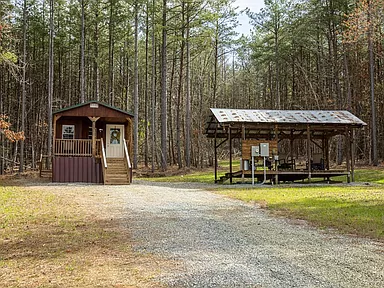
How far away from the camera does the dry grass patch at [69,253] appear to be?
4.05 metres

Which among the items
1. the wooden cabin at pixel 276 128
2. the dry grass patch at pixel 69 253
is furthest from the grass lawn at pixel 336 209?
the wooden cabin at pixel 276 128

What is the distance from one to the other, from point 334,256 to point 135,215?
4.53 metres

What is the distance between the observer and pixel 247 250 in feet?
17.2

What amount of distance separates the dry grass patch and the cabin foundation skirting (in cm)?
981

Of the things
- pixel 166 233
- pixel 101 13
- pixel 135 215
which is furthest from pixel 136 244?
pixel 101 13

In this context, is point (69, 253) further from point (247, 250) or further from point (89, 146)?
point (89, 146)

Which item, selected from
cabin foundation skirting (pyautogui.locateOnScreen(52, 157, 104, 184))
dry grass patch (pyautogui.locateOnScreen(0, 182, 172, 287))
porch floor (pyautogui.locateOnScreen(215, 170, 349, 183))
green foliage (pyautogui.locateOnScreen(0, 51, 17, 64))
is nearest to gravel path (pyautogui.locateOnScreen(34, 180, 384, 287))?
dry grass patch (pyautogui.locateOnScreen(0, 182, 172, 287))

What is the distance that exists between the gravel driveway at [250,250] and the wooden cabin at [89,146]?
9659 millimetres

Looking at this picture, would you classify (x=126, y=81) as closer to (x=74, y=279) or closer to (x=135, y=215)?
(x=135, y=215)

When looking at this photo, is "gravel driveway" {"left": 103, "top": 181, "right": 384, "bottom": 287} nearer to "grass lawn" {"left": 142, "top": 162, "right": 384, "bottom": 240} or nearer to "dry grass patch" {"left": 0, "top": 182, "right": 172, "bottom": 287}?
"dry grass patch" {"left": 0, "top": 182, "right": 172, "bottom": 287}

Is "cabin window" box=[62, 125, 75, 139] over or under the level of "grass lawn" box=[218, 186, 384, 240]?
over

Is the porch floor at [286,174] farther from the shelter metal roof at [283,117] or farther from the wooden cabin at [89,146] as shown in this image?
the wooden cabin at [89,146]

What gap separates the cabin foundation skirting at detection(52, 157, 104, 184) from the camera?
18.4 metres

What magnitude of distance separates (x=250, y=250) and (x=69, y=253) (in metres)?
2.43
